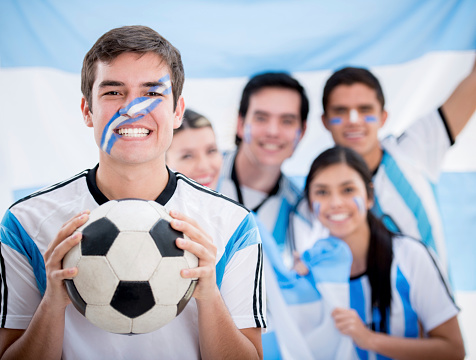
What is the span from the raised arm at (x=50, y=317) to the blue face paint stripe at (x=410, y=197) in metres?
2.49

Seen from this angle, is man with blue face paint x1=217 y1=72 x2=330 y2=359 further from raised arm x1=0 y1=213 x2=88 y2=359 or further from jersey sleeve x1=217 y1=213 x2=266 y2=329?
raised arm x1=0 y1=213 x2=88 y2=359

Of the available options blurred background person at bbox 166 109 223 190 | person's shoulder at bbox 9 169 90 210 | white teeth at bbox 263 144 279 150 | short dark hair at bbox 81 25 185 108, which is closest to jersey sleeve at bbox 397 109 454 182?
white teeth at bbox 263 144 279 150

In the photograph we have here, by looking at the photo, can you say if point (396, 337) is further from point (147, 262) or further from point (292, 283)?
point (147, 262)

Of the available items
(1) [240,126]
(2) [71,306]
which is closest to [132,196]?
(2) [71,306]

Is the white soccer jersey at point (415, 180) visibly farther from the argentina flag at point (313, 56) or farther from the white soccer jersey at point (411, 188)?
the argentina flag at point (313, 56)

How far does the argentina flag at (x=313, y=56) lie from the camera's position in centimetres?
329

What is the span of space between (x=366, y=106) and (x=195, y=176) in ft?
4.30

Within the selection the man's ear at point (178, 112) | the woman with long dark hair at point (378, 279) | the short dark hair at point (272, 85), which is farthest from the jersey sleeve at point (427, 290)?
the man's ear at point (178, 112)

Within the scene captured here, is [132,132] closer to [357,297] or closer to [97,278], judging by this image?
[97,278]

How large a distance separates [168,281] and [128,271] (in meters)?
0.12

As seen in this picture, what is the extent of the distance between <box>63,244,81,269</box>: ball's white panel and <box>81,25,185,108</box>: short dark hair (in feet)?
2.16

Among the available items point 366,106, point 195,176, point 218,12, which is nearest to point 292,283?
point 195,176

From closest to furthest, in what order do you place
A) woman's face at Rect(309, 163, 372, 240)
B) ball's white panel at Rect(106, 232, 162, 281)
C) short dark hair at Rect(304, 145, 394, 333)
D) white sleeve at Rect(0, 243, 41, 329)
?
1. ball's white panel at Rect(106, 232, 162, 281)
2. white sleeve at Rect(0, 243, 41, 329)
3. short dark hair at Rect(304, 145, 394, 333)
4. woman's face at Rect(309, 163, 372, 240)

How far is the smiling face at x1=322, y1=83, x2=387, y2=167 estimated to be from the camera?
134 inches
